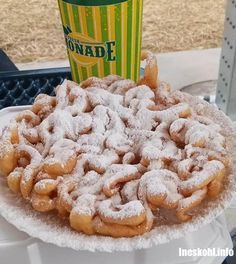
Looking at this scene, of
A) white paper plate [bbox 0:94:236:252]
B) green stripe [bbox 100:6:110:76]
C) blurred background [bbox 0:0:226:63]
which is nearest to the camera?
white paper plate [bbox 0:94:236:252]

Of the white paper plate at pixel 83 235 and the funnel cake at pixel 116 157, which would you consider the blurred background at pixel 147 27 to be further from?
the white paper plate at pixel 83 235

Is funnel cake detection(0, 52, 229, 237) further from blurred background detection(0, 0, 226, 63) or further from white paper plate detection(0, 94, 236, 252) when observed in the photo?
blurred background detection(0, 0, 226, 63)

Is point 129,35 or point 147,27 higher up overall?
point 129,35

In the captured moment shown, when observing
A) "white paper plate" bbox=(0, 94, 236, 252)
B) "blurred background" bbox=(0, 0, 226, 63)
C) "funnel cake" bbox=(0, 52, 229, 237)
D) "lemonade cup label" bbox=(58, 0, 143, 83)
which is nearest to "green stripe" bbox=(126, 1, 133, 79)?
"lemonade cup label" bbox=(58, 0, 143, 83)

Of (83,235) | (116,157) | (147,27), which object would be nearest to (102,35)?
(116,157)

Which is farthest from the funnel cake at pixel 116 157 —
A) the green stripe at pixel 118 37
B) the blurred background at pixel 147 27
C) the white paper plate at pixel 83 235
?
the blurred background at pixel 147 27

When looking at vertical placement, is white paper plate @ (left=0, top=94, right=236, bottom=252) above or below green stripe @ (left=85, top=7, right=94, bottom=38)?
below

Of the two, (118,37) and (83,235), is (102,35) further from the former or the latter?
(83,235)

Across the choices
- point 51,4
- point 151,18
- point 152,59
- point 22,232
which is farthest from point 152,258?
point 51,4
